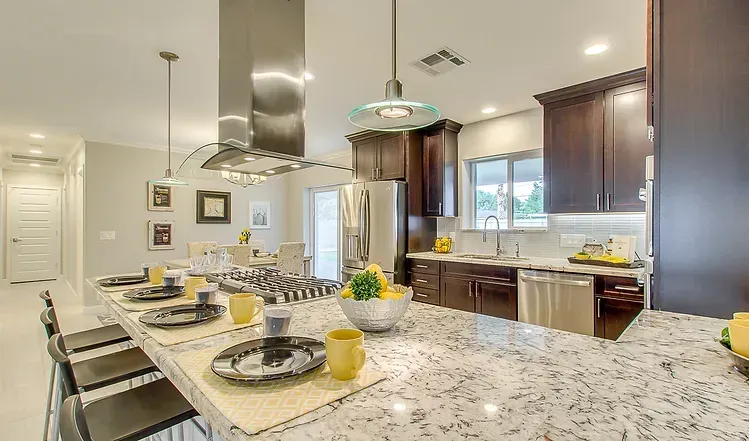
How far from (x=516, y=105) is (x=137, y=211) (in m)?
5.35

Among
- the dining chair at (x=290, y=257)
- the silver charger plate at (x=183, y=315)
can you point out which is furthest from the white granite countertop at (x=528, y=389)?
the dining chair at (x=290, y=257)

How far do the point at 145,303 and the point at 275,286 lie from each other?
0.60 metres

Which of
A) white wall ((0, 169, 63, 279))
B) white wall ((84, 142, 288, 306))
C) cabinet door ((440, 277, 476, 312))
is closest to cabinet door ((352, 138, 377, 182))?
cabinet door ((440, 277, 476, 312))

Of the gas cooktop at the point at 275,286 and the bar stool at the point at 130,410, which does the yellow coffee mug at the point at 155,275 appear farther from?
the bar stool at the point at 130,410

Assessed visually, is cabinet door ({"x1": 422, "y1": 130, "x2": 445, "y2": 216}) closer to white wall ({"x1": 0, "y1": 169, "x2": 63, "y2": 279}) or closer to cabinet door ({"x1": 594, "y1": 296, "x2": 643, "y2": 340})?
cabinet door ({"x1": 594, "y1": 296, "x2": 643, "y2": 340})

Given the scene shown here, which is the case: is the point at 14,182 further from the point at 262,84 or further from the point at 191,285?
the point at 262,84

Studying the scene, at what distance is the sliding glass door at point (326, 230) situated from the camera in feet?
21.0

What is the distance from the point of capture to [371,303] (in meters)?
1.14

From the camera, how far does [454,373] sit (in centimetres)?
87

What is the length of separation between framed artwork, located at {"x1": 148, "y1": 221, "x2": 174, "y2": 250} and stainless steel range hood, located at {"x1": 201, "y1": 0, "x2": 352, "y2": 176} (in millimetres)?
4281

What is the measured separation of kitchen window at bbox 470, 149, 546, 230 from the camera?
12.6 feet

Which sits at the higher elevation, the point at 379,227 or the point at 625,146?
the point at 625,146

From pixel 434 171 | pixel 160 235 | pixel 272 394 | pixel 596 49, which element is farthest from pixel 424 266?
pixel 160 235

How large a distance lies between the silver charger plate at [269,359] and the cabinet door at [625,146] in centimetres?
302
